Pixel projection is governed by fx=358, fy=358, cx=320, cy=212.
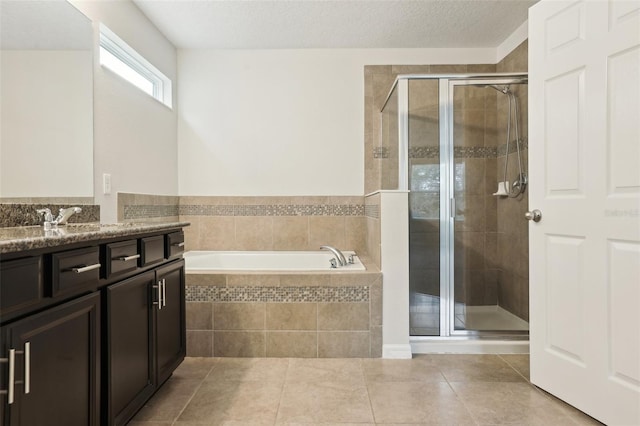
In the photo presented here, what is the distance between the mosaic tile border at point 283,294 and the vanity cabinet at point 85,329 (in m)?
0.56

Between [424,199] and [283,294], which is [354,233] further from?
[283,294]

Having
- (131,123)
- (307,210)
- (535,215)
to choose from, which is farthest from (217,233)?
(535,215)

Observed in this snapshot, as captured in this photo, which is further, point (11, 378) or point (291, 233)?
point (291, 233)

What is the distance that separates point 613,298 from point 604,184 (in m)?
0.49

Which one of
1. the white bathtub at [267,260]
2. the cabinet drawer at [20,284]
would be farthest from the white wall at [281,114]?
the cabinet drawer at [20,284]

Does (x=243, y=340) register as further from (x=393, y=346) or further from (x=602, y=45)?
(x=602, y=45)

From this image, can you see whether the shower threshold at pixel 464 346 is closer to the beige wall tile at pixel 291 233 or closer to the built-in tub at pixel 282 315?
the built-in tub at pixel 282 315

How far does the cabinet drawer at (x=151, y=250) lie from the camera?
153 cm

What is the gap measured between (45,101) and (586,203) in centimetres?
257

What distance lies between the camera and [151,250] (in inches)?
63.0

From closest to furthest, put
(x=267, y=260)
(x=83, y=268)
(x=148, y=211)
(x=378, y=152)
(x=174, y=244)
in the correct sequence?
(x=83, y=268)
(x=174, y=244)
(x=148, y=211)
(x=267, y=260)
(x=378, y=152)

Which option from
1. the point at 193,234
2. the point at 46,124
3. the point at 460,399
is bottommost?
the point at 460,399

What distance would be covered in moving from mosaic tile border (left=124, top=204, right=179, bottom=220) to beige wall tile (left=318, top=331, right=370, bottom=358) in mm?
1545

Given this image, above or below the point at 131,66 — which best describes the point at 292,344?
below
